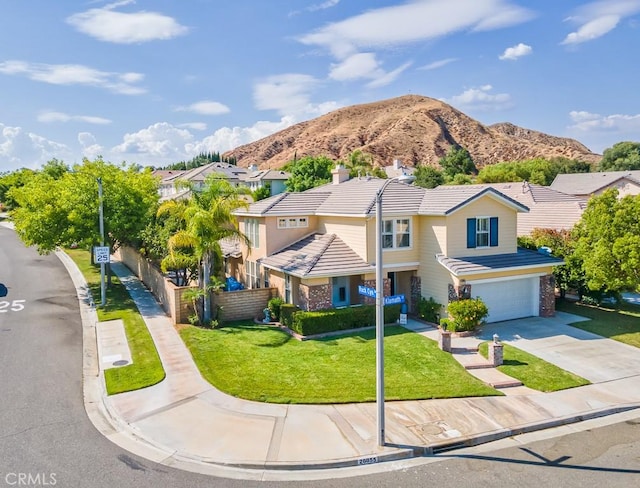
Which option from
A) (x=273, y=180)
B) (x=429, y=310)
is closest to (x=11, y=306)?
(x=429, y=310)

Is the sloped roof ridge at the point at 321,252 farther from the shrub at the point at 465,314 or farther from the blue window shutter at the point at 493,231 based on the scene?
the blue window shutter at the point at 493,231

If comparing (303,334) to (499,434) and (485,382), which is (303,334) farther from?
(499,434)

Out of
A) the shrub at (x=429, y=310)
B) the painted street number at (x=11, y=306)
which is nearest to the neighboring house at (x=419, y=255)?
the shrub at (x=429, y=310)

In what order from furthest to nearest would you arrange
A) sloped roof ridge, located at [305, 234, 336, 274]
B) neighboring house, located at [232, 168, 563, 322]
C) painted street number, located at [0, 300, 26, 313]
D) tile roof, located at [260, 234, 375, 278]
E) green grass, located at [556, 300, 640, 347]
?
painted street number, located at [0, 300, 26, 313], neighboring house, located at [232, 168, 563, 322], tile roof, located at [260, 234, 375, 278], sloped roof ridge, located at [305, 234, 336, 274], green grass, located at [556, 300, 640, 347]

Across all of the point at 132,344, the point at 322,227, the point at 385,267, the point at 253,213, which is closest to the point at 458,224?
the point at 385,267

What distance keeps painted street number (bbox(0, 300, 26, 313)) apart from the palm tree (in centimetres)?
987

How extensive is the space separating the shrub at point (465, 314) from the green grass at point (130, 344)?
40.0 ft

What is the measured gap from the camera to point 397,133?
6344 inches

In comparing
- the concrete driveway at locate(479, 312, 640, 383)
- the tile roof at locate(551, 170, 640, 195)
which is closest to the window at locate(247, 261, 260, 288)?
the concrete driveway at locate(479, 312, 640, 383)

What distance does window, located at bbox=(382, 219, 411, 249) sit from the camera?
22.8 meters

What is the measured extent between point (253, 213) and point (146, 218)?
708cm

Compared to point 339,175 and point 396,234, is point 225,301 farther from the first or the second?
point 339,175

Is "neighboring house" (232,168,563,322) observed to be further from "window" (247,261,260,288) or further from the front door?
"window" (247,261,260,288)

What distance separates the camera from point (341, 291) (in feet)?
75.3
